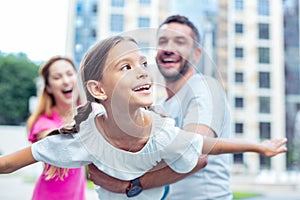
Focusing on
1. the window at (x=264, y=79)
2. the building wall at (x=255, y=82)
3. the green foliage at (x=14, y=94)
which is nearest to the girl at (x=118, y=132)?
the green foliage at (x=14, y=94)

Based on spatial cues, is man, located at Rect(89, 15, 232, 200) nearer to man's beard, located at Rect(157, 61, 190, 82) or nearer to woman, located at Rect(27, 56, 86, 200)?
man's beard, located at Rect(157, 61, 190, 82)

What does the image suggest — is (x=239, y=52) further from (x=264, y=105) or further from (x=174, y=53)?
(x=174, y=53)

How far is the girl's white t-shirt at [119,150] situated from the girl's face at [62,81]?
0.32 meters

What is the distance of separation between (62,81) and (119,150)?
0.38m

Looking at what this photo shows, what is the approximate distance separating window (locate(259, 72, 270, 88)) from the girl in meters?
4.13

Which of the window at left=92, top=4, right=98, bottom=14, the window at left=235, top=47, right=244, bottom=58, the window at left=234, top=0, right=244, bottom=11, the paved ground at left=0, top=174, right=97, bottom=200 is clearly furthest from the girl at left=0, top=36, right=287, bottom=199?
the window at left=235, top=47, right=244, bottom=58

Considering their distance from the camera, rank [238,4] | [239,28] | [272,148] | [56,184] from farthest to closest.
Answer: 1. [239,28]
2. [238,4]
3. [56,184]
4. [272,148]

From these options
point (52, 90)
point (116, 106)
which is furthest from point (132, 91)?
point (52, 90)

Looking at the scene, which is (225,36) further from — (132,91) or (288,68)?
(132,91)

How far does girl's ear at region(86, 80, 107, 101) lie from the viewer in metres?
0.51

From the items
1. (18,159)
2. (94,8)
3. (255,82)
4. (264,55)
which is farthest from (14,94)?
(264,55)

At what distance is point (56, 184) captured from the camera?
782mm

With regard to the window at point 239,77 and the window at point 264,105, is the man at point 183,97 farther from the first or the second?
the window at point 264,105

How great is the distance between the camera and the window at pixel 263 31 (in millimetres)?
4252
